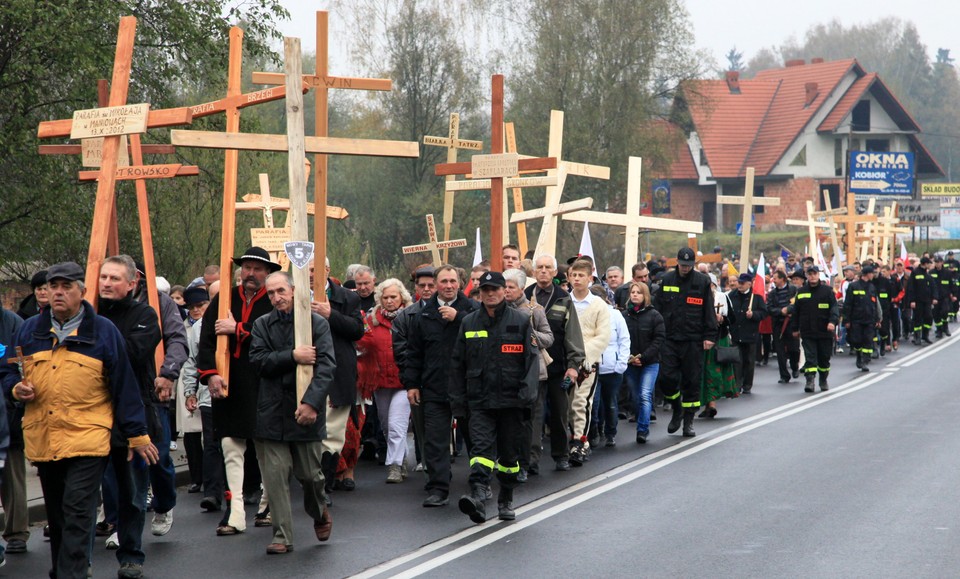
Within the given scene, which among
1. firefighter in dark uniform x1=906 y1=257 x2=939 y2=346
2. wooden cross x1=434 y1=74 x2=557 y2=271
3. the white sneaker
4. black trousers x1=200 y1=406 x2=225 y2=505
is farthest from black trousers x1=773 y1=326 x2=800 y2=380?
the white sneaker

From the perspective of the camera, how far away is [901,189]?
6950 centimetres

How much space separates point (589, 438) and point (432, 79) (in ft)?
96.4

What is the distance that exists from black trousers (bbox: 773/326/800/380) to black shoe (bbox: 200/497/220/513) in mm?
12596

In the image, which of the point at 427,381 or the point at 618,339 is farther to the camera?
the point at 618,339

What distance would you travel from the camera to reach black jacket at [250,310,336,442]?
834 cm

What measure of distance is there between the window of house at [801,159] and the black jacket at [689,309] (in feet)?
204

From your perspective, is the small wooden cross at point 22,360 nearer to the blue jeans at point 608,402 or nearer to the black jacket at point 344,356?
the black jacket at point 344,356

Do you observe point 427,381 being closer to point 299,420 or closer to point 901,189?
point 299,420

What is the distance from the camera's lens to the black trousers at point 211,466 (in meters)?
10.0

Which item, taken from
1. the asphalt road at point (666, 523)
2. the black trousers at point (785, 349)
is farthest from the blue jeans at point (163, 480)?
the black trousers at point (785, 349)

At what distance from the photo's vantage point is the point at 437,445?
10.3 m

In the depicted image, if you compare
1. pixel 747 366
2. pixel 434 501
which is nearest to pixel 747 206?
pixel 747 366

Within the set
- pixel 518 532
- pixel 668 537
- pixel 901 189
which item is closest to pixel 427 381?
pixel 518 532

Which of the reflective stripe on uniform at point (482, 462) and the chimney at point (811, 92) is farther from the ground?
the chimney at point (811, 92)
